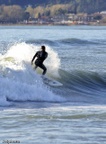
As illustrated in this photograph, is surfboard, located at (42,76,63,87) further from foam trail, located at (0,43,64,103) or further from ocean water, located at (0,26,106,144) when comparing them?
foam trail, located at (0,43,64,103)

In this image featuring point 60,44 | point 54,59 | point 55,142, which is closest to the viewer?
point 55,142

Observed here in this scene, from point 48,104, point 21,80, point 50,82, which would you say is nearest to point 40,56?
point 21,80

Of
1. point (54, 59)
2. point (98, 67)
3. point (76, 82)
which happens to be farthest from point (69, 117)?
point (98, 67)

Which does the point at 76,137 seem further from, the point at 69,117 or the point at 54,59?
the point at 54,59

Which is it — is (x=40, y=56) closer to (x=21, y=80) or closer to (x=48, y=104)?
(x=21, y=80)

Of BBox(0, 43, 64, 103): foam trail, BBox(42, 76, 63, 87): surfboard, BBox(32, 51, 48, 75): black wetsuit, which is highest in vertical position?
BBox(32, 51, 48, 75): black wetsuit

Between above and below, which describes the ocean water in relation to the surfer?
below

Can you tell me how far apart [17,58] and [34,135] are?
12241 millimetres

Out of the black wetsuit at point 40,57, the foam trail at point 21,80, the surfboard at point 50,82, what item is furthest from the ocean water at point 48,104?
the black wetsuit at point 40,57

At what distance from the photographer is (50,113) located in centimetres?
2023

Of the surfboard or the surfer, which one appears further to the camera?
the surfboard

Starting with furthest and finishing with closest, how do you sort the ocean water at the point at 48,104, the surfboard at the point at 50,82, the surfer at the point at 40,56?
1. the surfboard at the point at 50,82
2. the surfer at the point at 40,56
3. the ocean water at the point at 48,104

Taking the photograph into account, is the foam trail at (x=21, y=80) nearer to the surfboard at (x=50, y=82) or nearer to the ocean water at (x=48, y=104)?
the ocean water at (x=48, y=104)

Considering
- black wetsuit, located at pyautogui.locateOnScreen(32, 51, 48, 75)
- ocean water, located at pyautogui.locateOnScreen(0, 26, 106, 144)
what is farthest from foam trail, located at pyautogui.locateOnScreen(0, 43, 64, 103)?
black wetsuit, located at pyautogui.locateOnScreen(32, 51, 48, 75)
